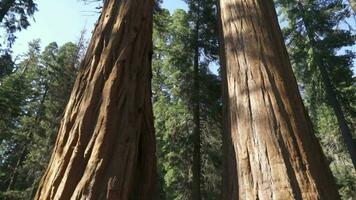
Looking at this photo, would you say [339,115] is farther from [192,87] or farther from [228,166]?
[228,166]

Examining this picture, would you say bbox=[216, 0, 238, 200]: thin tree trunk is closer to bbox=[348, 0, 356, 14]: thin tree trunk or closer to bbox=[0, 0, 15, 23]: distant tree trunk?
bbox=[348, 0, 356, 14]: thin tree trunk

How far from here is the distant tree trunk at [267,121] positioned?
2330mm

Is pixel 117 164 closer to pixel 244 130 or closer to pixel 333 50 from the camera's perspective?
pixel 244 130

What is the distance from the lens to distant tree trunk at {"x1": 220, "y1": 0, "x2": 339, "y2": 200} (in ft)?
7.64

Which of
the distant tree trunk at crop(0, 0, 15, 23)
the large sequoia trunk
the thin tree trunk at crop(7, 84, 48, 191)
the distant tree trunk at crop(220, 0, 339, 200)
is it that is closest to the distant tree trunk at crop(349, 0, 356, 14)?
the large sequoia trunk

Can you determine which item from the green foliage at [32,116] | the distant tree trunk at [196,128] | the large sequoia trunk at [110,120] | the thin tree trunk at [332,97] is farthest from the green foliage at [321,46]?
the large sequoia trunk at [110,120]

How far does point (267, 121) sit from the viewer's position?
2660 millimetres

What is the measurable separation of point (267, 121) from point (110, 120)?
5.36 ft

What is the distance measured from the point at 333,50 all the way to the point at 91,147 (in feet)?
67.1

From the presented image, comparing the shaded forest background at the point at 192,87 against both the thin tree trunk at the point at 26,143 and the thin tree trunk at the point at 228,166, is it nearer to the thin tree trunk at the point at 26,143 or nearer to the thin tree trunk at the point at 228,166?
the thin tree trunk at the point at 26,143

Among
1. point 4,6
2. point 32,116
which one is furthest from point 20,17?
point 32,116

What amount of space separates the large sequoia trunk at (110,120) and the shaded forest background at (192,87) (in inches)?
306

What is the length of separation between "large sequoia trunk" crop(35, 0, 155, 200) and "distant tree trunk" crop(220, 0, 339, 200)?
1.15m

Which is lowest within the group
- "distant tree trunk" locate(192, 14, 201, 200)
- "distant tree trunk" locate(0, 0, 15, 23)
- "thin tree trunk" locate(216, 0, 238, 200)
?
"thin tree trunk" locate(216, 0, 238, 200)
